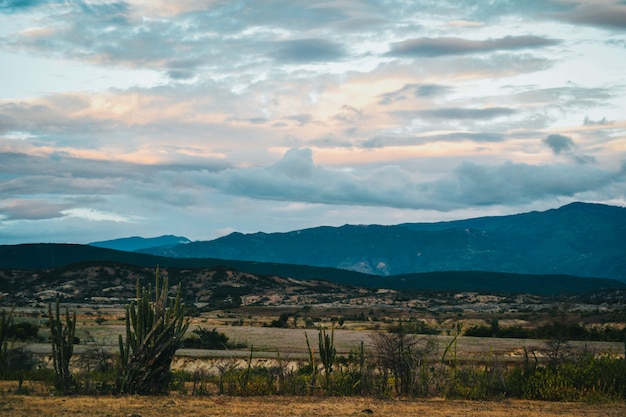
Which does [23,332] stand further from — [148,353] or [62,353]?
[148,353]

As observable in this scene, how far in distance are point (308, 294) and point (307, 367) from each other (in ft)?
263

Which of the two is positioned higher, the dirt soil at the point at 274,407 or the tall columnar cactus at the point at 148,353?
the tall columnar cactus at the point at 148,353

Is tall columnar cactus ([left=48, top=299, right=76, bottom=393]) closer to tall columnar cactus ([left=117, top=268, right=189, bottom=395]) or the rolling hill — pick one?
tall columnar cactus ([left=117, top=268, right=189, bottom=395])

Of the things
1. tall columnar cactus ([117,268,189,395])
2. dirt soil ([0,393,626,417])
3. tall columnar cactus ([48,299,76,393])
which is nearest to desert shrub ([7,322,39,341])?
tall columnar cactus ([48,299,76,393])

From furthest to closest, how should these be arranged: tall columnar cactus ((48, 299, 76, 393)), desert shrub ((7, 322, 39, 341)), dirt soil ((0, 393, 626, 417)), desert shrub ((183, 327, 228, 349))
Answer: desert shrub ((7, 322, 39, 341)), desert shrub ((183, 327, 228, 349)), tall columnar cactus ((48, 299, 76, 393)), dirt soil ((0, 393, 626, 417))

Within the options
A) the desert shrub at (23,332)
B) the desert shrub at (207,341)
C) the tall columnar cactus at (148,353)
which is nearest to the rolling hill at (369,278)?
the desert shrub at (23,332)

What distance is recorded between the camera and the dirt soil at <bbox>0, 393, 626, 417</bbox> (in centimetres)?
1695

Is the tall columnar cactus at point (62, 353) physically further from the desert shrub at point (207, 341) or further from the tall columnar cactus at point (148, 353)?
the desert shrub at point (207, 341)

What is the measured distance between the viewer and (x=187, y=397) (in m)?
19.4

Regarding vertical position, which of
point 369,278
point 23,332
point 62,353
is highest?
point 62,353

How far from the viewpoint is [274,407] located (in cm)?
1809

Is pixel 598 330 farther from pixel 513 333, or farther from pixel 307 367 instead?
pixel 307 367

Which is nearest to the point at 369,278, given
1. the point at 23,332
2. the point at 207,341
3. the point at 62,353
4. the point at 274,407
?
the point at 207,341

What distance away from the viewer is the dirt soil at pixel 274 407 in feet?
55.6
